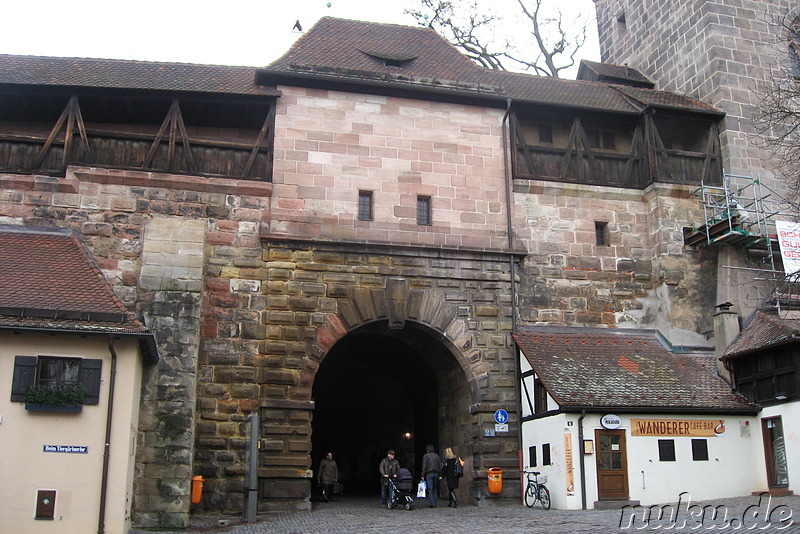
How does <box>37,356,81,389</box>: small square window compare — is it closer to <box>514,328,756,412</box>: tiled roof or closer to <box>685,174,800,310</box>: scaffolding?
<box>514,328,756,412</box>: tiled roof

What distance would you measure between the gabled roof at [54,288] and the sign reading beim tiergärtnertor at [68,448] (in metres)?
1.92

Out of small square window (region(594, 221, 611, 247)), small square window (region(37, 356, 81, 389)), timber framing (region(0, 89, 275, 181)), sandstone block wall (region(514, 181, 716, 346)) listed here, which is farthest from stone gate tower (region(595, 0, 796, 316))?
small square window (region(37, 356, 81, 389))

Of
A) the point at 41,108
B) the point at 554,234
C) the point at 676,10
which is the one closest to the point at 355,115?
the point at 554,234

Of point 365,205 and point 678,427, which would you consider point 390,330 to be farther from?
point 678,427

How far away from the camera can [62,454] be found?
14.8 metres

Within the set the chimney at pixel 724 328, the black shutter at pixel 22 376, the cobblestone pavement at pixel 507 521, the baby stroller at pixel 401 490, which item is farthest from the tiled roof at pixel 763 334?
the black shutter at pixel 22 376

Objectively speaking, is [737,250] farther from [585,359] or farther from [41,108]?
[41,108]

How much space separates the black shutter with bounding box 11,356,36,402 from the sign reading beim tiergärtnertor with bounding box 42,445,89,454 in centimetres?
89

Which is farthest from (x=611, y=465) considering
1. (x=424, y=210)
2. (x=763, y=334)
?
(x=424, y=210)

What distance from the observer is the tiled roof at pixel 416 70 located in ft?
70.8

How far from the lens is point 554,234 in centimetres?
2209

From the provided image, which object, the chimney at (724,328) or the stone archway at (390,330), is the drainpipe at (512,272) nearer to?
the stone archway at (390,330)

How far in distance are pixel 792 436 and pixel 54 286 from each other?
586 inches

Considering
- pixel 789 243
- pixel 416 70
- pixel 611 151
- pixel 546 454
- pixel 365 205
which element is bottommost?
pixel 546 454
